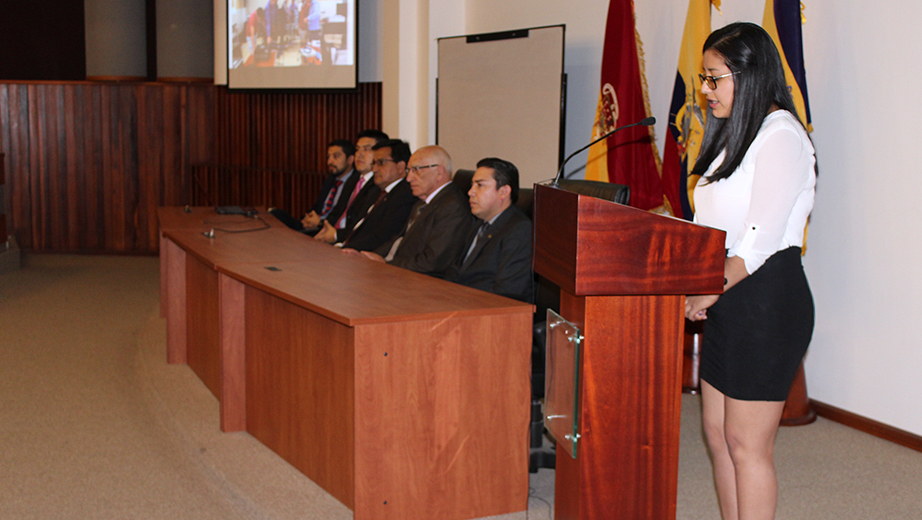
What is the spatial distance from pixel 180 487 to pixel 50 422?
3.58 feet

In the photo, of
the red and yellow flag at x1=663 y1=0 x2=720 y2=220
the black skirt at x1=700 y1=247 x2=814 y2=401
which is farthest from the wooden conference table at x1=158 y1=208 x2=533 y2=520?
the red and yellow flag at x1=663 y1=0 x2=720 y2=220

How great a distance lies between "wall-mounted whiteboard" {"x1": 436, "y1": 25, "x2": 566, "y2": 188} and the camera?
5074 mm

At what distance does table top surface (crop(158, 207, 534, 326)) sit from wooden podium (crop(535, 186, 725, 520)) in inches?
32.9

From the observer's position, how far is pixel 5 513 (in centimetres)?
273

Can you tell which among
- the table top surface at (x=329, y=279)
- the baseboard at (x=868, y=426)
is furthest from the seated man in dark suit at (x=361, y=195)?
the baseboard at (x=868, y=426)

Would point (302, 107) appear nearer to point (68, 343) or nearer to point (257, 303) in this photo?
point (68, 343)

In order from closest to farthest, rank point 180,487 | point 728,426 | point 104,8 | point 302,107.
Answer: point 728,426 < point 180,487 < point 302,107 < point 104,8

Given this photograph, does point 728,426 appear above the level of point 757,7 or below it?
below

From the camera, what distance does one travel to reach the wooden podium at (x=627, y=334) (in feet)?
5.36

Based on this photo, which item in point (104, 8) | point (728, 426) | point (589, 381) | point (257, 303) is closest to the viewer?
point (589, 381)

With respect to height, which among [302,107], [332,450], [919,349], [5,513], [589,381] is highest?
[302,107]

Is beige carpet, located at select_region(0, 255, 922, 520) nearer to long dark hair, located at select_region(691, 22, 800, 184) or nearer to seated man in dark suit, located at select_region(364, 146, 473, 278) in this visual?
seated man in dark suit, located at select_region(364, 146, 473, 278)

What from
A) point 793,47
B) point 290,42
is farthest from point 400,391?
point 290,42

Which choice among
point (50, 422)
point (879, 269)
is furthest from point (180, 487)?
point (879, 269)
